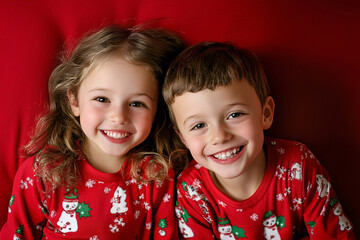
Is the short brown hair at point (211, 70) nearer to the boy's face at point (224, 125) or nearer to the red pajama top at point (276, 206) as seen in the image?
the boy's face at point (224, 125)

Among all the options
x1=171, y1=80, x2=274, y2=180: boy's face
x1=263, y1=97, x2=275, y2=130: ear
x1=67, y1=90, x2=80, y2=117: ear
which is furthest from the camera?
x1=67, y1=90, x2=80, y2=117: ear

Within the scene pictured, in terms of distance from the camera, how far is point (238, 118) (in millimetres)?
1122

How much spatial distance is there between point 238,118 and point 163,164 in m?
0.34

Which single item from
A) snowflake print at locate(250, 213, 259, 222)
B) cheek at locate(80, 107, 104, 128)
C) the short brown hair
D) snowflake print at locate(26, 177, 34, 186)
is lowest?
snowflake print at locate(250, 213, 259, 222)

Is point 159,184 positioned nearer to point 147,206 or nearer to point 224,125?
point 147,206

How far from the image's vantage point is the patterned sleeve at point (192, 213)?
126cm

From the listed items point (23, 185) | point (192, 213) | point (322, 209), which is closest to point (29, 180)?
point (23, 185)

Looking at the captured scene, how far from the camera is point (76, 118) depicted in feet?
4.63

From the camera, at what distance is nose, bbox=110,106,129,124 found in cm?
119

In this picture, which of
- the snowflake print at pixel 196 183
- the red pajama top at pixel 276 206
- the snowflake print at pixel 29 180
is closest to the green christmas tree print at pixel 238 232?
the red pajama top at pixel 276 206

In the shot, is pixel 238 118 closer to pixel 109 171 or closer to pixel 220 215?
pixel 220 215

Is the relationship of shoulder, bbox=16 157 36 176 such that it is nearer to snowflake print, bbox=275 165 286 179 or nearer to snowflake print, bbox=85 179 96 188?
snowflake print, bbox=85 179 96 188

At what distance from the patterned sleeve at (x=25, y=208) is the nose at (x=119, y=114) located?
0.33m

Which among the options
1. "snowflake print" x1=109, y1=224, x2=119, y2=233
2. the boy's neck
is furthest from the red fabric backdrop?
"snowflake print" x1=109, y1=224, x2=119, y2=233
